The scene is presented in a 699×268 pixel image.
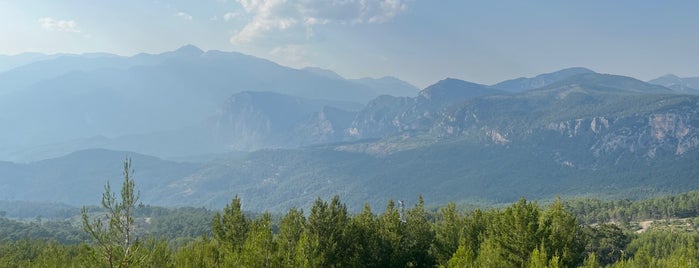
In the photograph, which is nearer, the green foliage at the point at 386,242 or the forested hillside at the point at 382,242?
the forested hillside at the point at 382,242

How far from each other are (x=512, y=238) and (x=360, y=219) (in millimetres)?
24532

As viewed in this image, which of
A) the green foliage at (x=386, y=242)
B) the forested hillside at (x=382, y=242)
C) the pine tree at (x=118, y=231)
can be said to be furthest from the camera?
the green foliage at (x=386, y=242)

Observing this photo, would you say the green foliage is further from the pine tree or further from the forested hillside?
the pine tree

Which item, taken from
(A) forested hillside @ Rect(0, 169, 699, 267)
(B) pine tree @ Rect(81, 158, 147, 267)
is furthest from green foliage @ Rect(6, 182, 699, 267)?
(B) pine tree @ Rect(81, 158, 147, 267)

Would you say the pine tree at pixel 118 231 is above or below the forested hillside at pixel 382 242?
above

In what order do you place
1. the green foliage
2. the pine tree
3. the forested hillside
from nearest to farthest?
the pine tree < the forested hillside < the green foliage

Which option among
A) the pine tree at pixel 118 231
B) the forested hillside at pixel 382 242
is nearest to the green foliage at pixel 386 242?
the forested hillside at pixel 382 242

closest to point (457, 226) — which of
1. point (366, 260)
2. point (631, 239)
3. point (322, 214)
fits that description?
point (366, 260)

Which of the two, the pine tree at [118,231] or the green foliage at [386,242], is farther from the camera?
the green foliage at [386,242]

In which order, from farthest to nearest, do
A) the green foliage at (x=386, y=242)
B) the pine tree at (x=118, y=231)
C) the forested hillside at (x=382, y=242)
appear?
the green foliage at (x=386, y=242)
the forested hillside at (x=382, y=242)
the pine tree at (x=118, y=231)

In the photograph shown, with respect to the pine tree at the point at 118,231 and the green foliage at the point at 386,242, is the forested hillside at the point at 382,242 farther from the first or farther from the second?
the pine tree at the point at 118,231

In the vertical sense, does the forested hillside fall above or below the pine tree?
below

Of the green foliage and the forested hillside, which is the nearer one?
the forested hillside

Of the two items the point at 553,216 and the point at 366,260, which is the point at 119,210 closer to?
the point at 366,260
